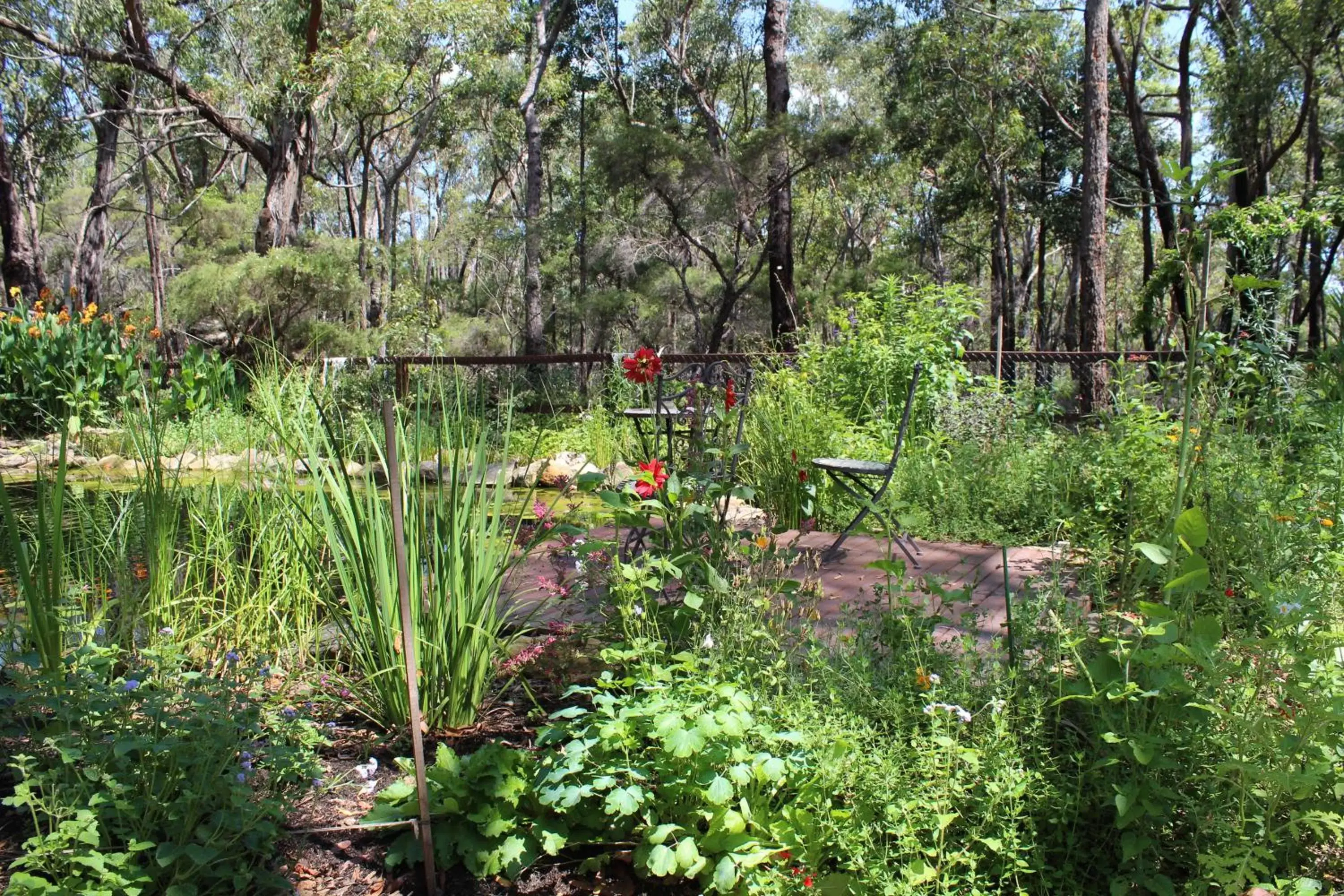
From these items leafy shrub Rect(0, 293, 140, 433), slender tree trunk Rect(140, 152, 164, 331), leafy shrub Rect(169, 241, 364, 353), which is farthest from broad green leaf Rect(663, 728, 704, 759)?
slender tree trunk Rect(140, 152, 164, 331)

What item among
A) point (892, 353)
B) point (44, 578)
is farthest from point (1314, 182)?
point (44, 578)

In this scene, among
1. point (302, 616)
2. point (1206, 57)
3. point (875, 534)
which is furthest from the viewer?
point (1206, 57)

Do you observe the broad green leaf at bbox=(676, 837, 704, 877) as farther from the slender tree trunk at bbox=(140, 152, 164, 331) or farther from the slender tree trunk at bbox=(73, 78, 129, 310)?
the slender tree trunk at bbox=(73, 78, 129, 310)

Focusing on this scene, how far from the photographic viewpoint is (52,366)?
8719 mm

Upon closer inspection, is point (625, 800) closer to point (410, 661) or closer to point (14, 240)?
point (410, 661)

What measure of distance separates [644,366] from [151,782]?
6.08 feet

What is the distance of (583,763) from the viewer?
1.80 metres

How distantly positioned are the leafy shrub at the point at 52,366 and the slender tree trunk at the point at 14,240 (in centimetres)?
371

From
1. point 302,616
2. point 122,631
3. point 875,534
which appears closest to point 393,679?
point 302,616

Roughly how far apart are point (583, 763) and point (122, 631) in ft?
4.62

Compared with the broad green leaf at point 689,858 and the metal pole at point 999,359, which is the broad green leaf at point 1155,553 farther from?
the metal pole at point 999,359

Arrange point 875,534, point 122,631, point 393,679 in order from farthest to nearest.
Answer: point 875,534
point 122,631
point 393,679

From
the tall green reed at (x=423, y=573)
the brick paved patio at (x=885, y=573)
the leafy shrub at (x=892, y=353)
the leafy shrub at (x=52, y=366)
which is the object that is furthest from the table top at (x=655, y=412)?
the leafy shrub at (x=52, y=366)

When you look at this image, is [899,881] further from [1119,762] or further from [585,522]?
[585,522]
